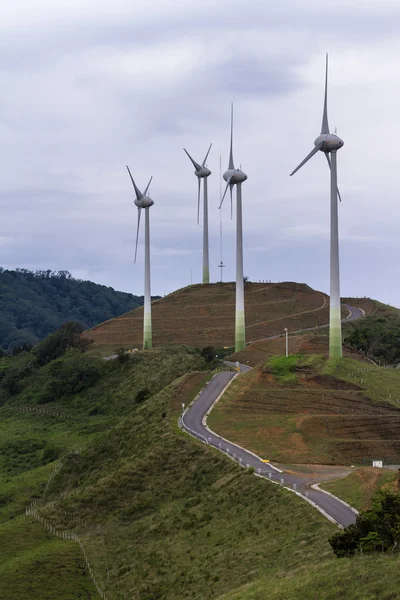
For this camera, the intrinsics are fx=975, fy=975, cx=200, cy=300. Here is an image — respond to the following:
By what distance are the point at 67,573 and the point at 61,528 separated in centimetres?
1126

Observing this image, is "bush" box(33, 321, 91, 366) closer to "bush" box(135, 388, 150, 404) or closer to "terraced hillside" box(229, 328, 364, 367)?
"terraced hillside" box(229, 328, 364, 367)

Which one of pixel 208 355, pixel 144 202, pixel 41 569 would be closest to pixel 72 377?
pixel 208 355

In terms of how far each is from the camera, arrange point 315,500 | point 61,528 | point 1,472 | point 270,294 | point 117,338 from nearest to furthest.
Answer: point 315,500
point 61,528
point 1,472
point 117,338
point 270,294

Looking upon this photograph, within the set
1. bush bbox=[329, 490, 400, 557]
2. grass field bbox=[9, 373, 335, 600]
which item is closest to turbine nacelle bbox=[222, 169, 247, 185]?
grass field bbox=[9, 373, 335, 600]

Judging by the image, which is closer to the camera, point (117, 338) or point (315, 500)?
point (315, 500)

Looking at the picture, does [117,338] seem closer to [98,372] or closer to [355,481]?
[98,372]

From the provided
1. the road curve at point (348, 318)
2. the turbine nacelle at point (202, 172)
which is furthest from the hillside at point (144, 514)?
the turbine nacelle at point (202, 172)

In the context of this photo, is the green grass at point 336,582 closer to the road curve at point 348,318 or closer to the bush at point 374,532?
→ the bush at point 374,532

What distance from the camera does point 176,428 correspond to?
79.8m

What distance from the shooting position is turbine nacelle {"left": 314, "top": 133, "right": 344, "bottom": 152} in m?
96.3

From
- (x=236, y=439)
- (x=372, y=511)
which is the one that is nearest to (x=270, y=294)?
(x=236, y=439)

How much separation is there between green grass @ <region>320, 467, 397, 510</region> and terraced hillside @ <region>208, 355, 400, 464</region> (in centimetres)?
1128

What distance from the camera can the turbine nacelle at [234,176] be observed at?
118000mm

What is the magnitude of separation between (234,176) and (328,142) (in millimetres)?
23419
